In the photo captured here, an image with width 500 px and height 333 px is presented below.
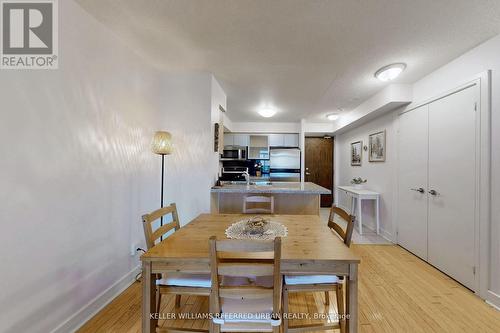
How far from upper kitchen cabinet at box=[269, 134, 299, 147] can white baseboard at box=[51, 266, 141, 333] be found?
4.25m

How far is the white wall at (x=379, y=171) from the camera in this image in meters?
3.50

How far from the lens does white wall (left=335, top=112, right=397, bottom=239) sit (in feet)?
11.5

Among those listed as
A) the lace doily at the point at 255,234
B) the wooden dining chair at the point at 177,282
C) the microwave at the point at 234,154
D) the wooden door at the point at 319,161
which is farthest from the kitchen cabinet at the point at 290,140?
the wooden dining chair at the point at 177,282

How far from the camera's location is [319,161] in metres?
6.20

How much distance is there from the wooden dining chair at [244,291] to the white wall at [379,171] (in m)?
3.18

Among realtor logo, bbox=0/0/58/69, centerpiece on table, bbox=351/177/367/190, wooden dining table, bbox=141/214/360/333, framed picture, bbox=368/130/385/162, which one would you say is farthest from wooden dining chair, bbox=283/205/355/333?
centerpiece on table, bbox=351/177/367/190

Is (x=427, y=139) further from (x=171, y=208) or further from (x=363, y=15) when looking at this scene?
(x=171, y=208)

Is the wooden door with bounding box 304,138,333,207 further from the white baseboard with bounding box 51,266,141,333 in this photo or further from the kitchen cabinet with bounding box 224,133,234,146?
the white baseboard with bounding box 51,266,141,333

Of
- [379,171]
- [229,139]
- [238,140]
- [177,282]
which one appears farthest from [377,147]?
[177,282]

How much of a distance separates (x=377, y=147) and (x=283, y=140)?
2326 mm

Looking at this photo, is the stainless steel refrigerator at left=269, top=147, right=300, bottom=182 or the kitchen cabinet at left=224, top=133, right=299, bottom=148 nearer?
the stainless steel refrigerator at left=269, top=147, right=300, bottom=182

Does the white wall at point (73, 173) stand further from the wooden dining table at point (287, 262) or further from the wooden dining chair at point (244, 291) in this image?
the wooden dining chair at point (244, 291)

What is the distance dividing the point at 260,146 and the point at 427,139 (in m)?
3.55

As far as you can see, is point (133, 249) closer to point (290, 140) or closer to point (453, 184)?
point (453, 184)
